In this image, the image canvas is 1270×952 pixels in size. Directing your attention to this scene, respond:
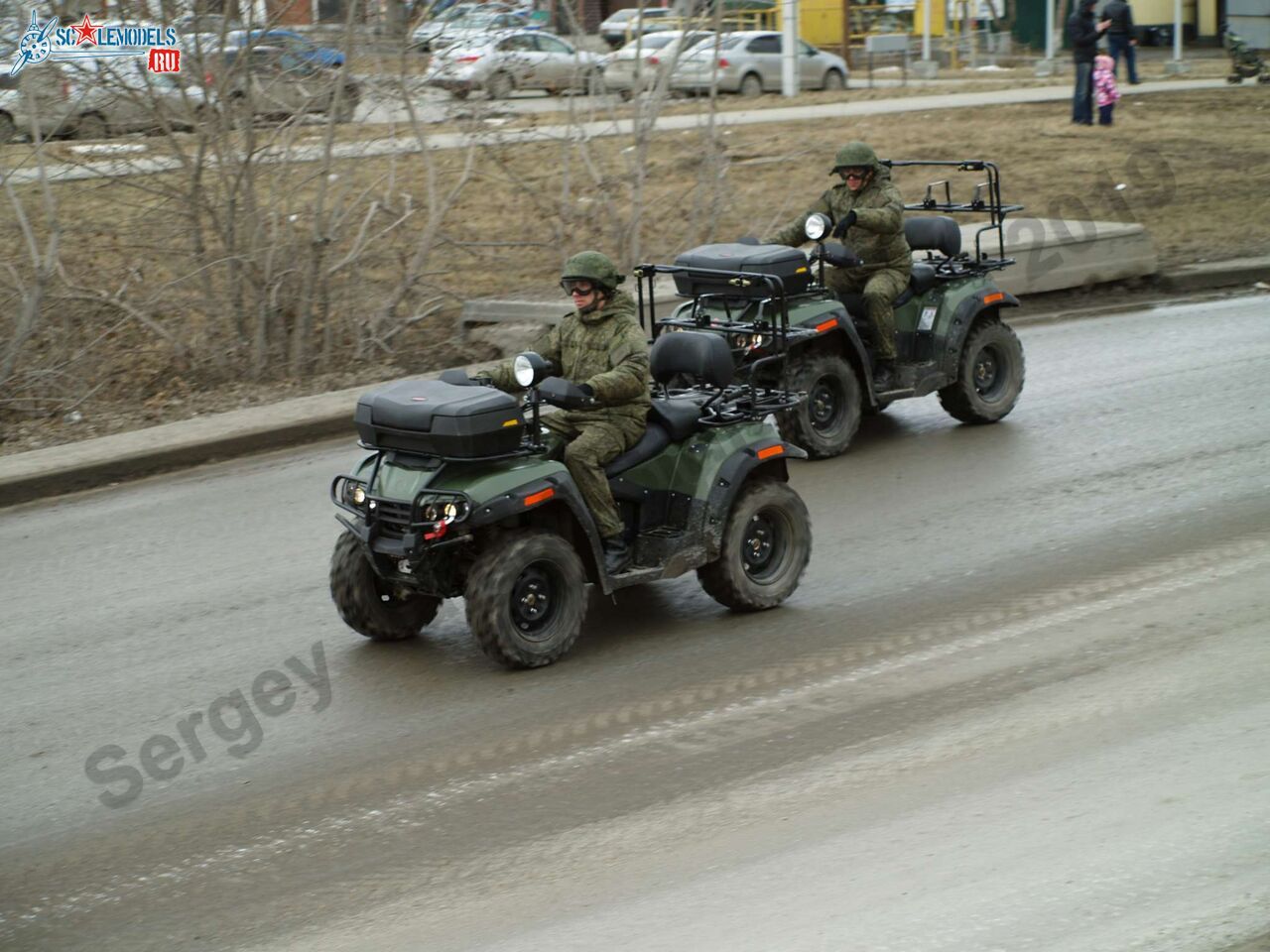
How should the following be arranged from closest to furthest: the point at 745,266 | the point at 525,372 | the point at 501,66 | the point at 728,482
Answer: the point at 525,372 → the point at 728,482 → the point at 745,266 → the point at 501,66

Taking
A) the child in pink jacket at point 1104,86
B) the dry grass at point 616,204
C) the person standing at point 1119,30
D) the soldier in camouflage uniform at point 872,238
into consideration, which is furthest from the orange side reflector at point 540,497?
the person standing at point 1119,30

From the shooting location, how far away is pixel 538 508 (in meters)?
7.47

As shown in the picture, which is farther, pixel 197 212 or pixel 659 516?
pixel 197 212

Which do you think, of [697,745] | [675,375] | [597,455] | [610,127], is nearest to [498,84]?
[610,127]

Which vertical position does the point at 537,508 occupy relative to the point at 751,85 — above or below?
below

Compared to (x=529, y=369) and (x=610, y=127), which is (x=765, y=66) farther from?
(x=529, y=369)

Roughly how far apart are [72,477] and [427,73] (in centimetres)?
588

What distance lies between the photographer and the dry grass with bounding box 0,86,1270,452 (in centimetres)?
1510

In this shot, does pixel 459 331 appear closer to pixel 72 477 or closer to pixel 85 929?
pixel 72 477

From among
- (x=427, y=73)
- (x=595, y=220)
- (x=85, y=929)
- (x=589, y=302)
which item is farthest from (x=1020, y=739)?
(x=595, y=220)

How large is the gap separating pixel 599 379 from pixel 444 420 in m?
0.90

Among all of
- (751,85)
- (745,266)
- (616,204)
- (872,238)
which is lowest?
(745,266)

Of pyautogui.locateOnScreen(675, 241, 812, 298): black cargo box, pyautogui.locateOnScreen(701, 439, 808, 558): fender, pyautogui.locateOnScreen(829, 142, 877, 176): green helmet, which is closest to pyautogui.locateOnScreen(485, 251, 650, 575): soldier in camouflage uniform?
pyautogui.locateOnScreen(701, 439, 808, 558): fender

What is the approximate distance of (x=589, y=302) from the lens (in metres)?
7.94
